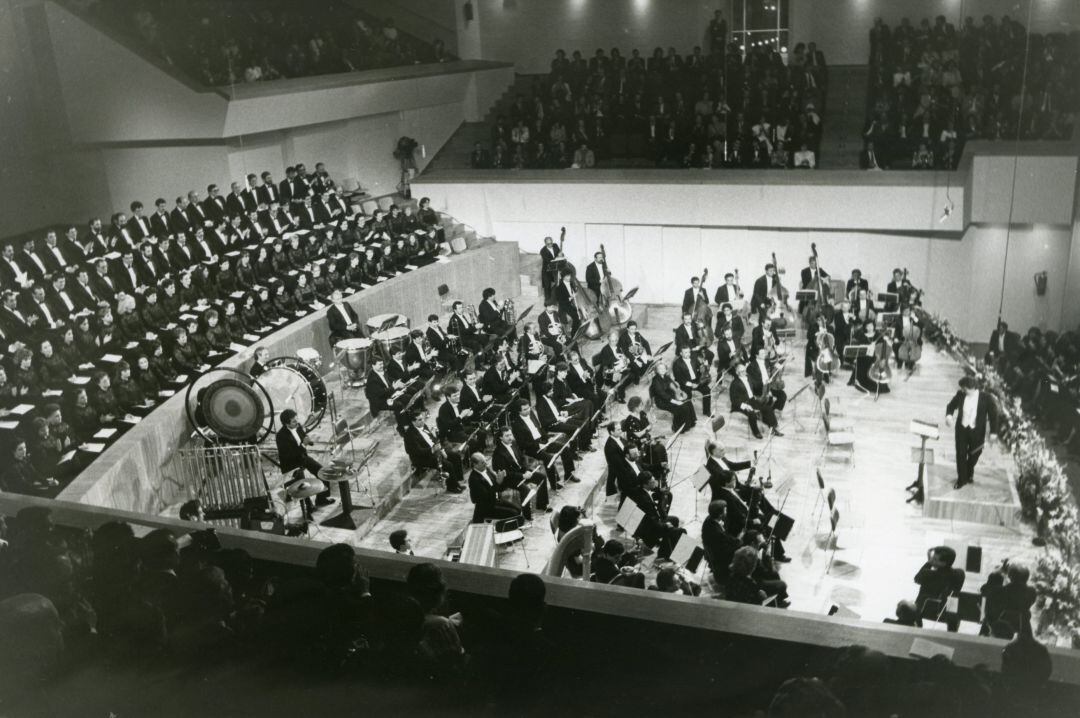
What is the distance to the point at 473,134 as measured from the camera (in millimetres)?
21938

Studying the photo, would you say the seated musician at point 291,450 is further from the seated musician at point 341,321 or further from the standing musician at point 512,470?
the seated musician at point 341,321

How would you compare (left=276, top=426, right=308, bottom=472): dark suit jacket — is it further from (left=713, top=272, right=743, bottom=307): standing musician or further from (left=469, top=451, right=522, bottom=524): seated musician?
(left=713, top=272, right=743, bottom=307): standing musician

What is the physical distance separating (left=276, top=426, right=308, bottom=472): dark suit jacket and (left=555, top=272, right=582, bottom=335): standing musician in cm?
701

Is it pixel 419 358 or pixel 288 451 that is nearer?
pixel 288 451

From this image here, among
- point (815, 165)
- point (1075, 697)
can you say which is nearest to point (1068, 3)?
point (815, 165)

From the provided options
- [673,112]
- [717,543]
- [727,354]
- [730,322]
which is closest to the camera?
[717,543]

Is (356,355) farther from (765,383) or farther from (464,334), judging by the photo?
(765,383)

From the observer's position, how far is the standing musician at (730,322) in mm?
14477

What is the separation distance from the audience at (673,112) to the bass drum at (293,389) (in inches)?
401

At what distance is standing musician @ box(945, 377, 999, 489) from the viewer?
1013cm

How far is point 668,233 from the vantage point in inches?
747

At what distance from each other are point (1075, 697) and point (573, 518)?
14.4 feet

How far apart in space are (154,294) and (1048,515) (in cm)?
1027

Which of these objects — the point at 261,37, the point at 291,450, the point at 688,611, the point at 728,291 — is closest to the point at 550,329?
the point at 728,291
